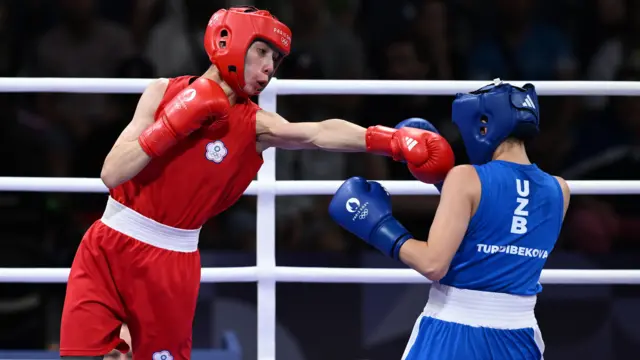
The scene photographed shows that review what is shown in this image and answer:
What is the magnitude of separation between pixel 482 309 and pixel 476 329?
0.19 ft

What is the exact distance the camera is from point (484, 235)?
259 centimetres

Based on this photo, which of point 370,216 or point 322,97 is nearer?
point 370,216

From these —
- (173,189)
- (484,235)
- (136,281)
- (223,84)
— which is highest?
(223,84)

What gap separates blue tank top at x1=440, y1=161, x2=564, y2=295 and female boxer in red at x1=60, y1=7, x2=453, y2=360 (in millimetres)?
310

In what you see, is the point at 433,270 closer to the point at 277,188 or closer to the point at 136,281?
the point at 136,281

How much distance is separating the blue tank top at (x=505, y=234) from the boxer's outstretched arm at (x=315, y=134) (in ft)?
1.37

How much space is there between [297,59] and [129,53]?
96cm

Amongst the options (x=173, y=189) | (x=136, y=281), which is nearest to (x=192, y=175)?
(x=173, y=189)

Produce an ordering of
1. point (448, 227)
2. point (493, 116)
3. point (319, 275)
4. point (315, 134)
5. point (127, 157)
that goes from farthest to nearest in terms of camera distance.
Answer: point (319, 275)
point (315, 134)
point (127, 157)
point (493, 116)
point (448, 227)

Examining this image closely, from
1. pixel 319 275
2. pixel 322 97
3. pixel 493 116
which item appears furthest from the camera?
pixel 322 97

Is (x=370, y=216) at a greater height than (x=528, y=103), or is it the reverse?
(x=528, y=103)

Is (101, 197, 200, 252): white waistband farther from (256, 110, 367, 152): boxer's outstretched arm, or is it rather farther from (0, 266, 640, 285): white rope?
(0, 266, 640, 285): white rope

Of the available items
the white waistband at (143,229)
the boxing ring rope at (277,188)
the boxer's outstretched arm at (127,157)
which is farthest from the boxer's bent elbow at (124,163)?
the boxing ring rope at (277,188)

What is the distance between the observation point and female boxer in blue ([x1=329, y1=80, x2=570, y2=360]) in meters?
2.57
